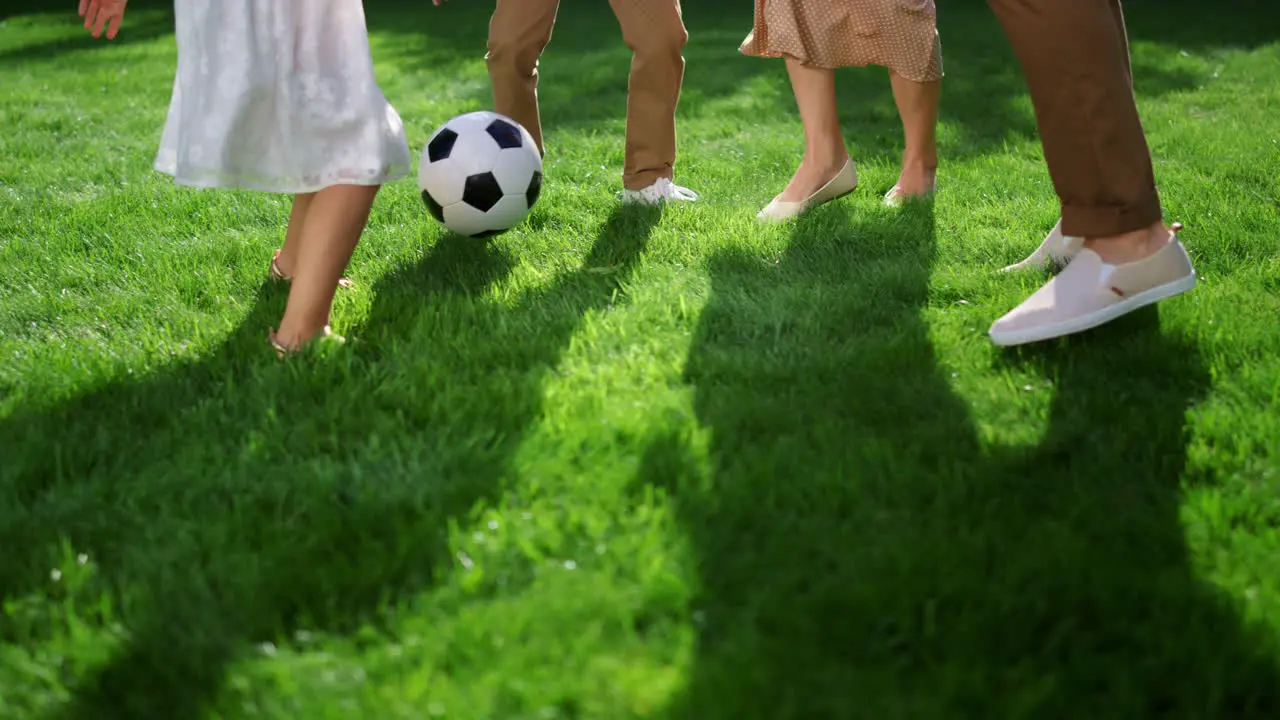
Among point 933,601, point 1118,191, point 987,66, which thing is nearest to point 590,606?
point 933,601

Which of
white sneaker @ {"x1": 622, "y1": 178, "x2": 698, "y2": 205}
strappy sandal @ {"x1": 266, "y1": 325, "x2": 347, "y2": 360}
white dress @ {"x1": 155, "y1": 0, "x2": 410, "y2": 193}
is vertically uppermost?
white dress @ {"x1": 155, "y1": 0, "x2": 410, "y2": 193}

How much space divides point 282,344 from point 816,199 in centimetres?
204

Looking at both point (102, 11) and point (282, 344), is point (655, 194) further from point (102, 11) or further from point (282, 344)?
point (102, 11)

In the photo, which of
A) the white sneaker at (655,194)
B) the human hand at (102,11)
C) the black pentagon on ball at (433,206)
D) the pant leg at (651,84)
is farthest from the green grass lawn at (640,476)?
the human hand at (102,11)

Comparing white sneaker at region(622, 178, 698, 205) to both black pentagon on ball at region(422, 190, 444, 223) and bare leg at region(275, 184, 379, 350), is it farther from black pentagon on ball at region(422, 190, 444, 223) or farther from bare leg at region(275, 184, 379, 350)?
bare leg at region(275, 184, 379, 350)

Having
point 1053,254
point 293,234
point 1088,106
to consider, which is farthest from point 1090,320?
point 293,234

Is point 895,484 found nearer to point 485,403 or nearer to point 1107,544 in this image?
point 1107,544

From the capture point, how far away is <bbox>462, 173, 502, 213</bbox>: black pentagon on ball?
10.9 ft

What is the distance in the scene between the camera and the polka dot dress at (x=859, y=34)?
3.88 m

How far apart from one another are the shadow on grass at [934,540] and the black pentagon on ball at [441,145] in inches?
46.6

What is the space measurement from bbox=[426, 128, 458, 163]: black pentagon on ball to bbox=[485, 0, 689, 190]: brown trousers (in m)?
0.64

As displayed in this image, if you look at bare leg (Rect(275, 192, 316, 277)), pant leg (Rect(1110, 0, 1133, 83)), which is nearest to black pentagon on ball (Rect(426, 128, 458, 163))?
bare leg (Rect(275, 192, 316, 277))

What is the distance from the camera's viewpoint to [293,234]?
314cm

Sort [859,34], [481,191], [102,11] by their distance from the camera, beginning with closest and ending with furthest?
[102,11] → [481,191] → [859,34]
